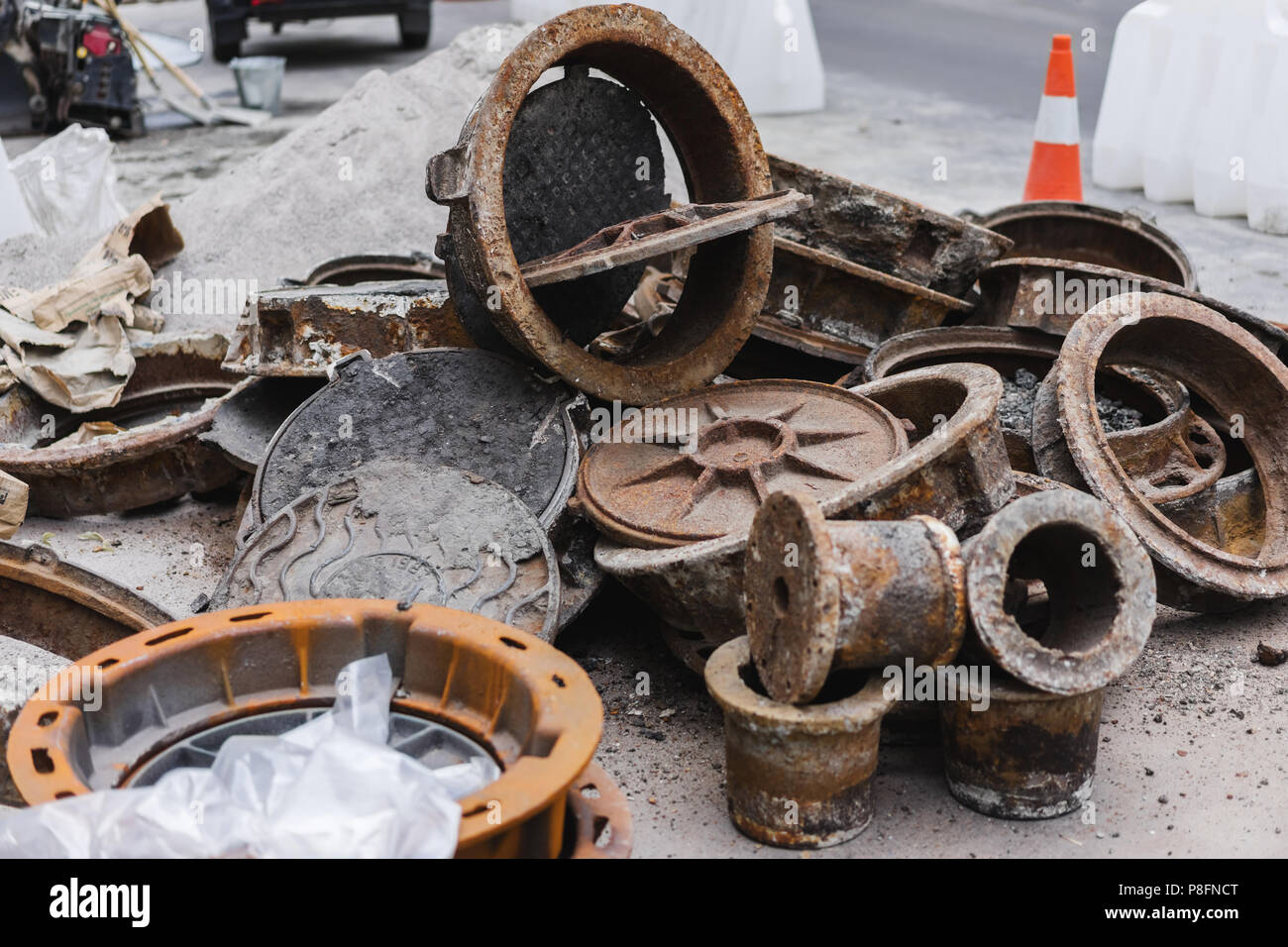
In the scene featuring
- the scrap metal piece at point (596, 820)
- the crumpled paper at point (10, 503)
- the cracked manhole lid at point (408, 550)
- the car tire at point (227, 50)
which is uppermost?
the car tire at point (227, 50)

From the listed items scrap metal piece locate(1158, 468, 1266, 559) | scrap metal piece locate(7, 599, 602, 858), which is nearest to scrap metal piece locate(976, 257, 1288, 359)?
scrap metal piece locate(1158, 468, 1266, 559)

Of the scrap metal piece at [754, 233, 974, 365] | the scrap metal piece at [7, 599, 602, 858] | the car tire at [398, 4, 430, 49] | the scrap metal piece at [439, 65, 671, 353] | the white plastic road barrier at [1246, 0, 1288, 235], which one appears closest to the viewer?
the scrap metal piece at [7, 599, 602, 858]

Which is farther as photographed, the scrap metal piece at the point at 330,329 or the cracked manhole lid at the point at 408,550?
the scrap metal piece at the point at 330,329

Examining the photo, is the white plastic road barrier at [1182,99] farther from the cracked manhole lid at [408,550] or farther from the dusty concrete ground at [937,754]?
the cracked manhole lid at [408,550]

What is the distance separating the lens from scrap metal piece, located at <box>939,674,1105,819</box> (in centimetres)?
270

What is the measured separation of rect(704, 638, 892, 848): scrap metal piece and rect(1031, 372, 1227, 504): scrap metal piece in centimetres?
109

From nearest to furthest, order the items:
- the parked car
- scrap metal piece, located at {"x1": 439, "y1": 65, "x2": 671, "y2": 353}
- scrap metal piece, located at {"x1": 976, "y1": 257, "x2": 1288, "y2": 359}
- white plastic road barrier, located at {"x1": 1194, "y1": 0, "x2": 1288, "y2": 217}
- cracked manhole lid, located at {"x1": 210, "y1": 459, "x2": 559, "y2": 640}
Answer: cracked manhole lid, located at {"x1": 210, "y1": 459, "x2": 559, "y2": 640} < scrap metal piece, located at {"x1": 439, "y1": 65, "x2": 671, "y2": 353} < scrap metal piece, located at {"x1": 976, "y1": 257, "x2": 1288, "y2": 359} < white plastic road barrier, located at {"x1": 1194, "y1": 0, "x2": 1288, "y2": 217} < the parked car

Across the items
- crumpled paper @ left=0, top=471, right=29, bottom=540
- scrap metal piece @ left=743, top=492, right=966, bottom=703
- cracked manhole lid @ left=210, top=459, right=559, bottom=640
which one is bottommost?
crumpled paper @ left=0, top=471, right=29, bottom=540

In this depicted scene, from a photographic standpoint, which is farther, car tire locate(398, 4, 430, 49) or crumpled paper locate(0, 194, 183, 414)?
car tire locate(398, 4, 430, 49)

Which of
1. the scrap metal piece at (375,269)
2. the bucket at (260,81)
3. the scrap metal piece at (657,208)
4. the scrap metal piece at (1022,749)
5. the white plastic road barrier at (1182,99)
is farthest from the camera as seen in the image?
the bucket at (260,81)

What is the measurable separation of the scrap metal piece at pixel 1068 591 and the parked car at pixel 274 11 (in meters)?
11.5

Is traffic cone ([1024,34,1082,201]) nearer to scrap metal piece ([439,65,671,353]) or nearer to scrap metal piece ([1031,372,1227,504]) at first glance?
scrap metal piece ([1031,372,1227,504])

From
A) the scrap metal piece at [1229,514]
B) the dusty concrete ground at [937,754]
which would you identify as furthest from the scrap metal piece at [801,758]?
the scrap metal piece at [1229,514]

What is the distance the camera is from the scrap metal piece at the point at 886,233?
441 cm
